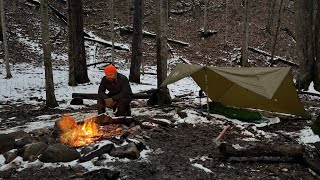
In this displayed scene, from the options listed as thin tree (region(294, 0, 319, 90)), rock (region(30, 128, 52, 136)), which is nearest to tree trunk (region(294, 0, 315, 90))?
thin tree (region(294, 0, 319, 90))

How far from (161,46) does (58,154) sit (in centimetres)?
504

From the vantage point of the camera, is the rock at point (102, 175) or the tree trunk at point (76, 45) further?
the tree trunk at point (76, 45)

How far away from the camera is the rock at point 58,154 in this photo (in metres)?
5.55

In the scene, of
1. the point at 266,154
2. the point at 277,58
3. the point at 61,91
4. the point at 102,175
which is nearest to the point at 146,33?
the point at 277,58

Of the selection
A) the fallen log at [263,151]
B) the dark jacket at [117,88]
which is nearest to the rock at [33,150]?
the dark jacket at [117,88]

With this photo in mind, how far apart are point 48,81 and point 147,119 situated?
11.8ft

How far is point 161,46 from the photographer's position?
9680 millimetres

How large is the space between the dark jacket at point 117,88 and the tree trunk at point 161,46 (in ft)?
6.25

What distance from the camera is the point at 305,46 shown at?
520 inches

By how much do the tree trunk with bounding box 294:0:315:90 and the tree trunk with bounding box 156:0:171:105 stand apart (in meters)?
6.24

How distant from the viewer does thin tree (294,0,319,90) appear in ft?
43.0

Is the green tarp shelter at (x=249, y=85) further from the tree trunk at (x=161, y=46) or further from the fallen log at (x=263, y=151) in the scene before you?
the fallen log at (x=263, y=151)

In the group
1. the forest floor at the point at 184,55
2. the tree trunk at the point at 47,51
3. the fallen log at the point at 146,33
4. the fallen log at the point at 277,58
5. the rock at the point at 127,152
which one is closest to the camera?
the forest floor at the point at 184,55

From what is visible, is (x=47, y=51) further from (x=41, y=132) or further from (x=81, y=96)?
(x=41, y=132)
